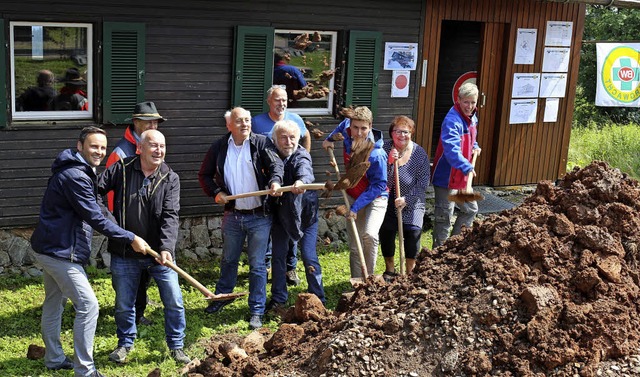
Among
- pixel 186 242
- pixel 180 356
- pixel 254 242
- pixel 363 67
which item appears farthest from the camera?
pixel 363 67

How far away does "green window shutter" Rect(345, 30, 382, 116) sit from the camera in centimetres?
1092

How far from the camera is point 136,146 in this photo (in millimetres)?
8352

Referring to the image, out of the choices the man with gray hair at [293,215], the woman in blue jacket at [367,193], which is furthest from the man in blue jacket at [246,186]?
the woman in blue jacket at [367,193]

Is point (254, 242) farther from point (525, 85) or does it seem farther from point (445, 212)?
point (525, 85)

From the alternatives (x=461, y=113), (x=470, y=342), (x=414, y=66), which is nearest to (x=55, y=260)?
(x=470, y=342)

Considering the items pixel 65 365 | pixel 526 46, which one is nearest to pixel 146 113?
pixel 65 365

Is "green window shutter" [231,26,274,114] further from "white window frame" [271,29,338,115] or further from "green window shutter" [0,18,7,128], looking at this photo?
"green window shutter" [0,18,7,128]

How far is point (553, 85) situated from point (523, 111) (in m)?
0.67

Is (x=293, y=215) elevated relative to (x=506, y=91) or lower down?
lower down

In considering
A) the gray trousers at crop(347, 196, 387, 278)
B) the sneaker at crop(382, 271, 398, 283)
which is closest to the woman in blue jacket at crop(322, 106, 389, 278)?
the gray trousers at crop(347, 196, 387, 278)

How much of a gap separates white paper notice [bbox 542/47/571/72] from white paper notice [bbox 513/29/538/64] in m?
0.25

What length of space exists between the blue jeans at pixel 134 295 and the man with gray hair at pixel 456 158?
131 inches

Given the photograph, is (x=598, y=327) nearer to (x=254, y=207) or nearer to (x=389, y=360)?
(x=389, y=360)

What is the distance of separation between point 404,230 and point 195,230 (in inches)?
107
